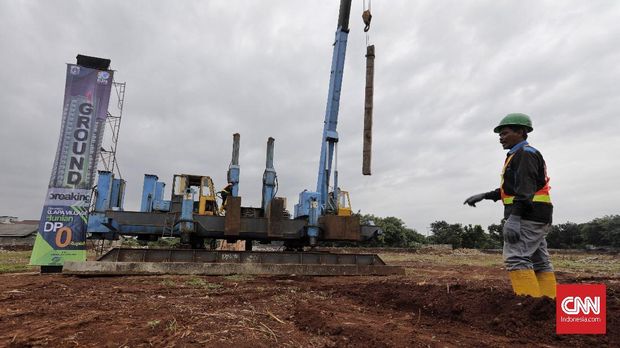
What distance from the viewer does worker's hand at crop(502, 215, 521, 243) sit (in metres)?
3.58

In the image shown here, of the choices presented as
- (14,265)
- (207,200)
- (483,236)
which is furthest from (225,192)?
(483,236)

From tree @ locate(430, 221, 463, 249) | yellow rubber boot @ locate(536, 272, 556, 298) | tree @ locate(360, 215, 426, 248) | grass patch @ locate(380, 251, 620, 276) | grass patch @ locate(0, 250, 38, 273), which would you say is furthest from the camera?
tree @ locate(430, 221, 463, 249)

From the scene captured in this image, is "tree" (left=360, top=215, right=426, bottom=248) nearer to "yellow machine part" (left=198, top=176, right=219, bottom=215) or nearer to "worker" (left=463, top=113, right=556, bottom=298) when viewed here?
"yellow machine part" (left=198, top=176, right=219, bottom=215)

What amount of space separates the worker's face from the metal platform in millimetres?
8137

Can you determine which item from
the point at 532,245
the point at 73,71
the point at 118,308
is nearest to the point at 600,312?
the point at 532,245

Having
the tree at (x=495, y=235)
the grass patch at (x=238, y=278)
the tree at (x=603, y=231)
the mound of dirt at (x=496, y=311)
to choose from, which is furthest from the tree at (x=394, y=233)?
the mound of dirt at (x=496, y=311)

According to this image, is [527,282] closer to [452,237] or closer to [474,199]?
[474,199]

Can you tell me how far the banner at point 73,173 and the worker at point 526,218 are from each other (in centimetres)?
1149

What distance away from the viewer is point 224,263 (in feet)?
35.5

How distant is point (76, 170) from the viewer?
11.4 metres

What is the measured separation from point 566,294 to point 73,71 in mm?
13453

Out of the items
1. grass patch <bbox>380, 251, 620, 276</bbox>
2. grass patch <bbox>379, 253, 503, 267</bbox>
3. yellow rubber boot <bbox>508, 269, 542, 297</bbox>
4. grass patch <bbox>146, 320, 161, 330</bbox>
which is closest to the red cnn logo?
yellow rubber boot <bbox>508, 269, 542, 297</bbox>

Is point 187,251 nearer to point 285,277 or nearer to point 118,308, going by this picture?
point 285,277

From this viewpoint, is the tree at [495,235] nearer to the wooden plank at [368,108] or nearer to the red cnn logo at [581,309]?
the wooden plank at [368,108]
